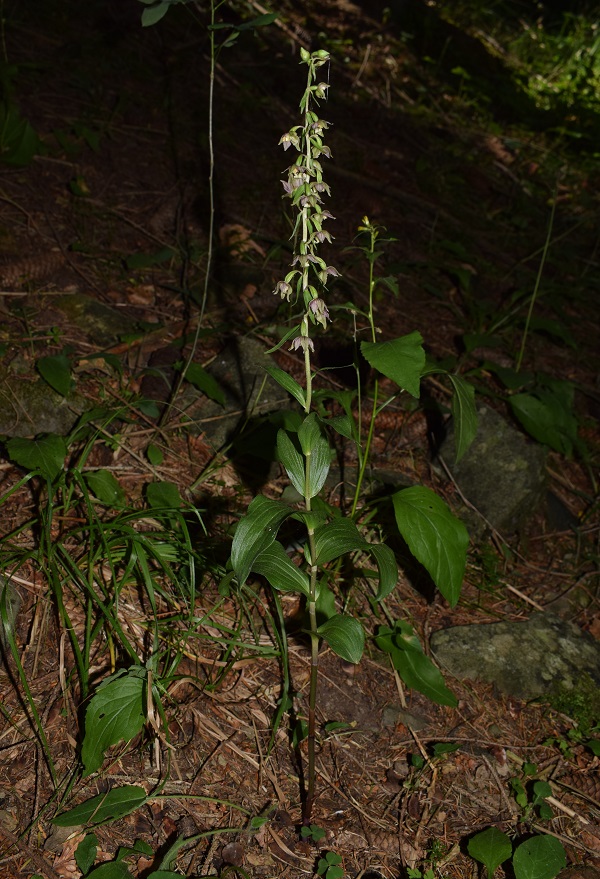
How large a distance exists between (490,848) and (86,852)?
1187 millimetres

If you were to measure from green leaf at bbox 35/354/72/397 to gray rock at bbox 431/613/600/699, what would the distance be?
1889 mm

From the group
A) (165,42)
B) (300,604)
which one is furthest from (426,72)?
(300,604)

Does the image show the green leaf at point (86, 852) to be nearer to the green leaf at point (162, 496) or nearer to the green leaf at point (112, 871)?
the green leaf at point (112, 871)

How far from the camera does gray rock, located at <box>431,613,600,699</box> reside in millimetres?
2717

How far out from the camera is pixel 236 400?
10.9 ft

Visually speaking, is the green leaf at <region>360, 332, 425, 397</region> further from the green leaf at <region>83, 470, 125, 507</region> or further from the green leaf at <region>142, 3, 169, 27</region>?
the green leaf at <region>142, 3, 169, 27</region>

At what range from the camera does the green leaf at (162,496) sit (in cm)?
270

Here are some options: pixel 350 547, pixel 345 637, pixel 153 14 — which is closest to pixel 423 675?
pixel 345 637

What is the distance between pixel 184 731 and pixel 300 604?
2.19 ft

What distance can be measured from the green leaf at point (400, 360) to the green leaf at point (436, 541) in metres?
0.46

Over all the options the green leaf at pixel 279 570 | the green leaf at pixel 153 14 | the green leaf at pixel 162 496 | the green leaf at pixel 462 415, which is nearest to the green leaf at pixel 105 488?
the green leaf at pixel 162 496

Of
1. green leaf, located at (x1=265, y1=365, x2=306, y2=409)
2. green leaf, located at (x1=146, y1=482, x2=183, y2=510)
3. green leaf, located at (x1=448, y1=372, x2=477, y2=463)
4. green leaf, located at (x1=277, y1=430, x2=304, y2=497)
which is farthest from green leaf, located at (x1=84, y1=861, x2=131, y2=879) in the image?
green leaf, located at (x1=448, y1=372, x2=477, y2=463)

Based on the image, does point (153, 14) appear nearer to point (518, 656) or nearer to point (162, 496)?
point (162, 496)

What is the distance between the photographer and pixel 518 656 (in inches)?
109
